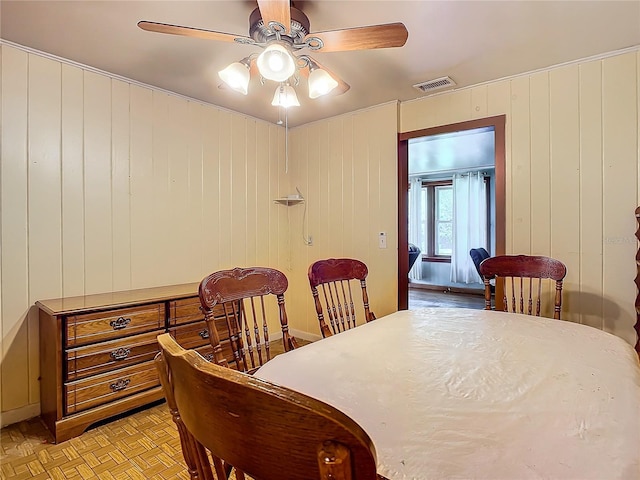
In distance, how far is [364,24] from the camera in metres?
1.96

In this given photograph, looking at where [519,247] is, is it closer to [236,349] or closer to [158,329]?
[236,349]

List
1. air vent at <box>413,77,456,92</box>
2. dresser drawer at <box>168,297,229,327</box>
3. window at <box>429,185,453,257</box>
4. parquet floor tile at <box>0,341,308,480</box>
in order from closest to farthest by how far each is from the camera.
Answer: parquet floor tile at <box>0,341,308,480</box> → dresser drawer at <box>168,297,229,327</box> → air vent at <box>413,77,456,92</box> → window at <box>429,185,453,257</box>

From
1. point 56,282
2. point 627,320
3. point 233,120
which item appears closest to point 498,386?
point 627,320

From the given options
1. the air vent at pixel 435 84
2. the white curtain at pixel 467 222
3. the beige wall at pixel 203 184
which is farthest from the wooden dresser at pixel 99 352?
the white curtain at pixel 467 222

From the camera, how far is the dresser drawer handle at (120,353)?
7.22ft

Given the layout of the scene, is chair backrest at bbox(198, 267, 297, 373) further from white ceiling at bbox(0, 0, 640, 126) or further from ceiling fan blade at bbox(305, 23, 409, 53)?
white ceiling at bbox(0, 0, 640, 126)

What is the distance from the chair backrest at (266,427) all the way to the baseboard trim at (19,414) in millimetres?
2530

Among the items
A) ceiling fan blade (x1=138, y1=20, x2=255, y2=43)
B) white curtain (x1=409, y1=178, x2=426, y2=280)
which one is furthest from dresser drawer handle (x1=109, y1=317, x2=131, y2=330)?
white curtain (x1=409, y1=178, x2=426, y2=280)

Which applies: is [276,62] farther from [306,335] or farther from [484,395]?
[306,335]

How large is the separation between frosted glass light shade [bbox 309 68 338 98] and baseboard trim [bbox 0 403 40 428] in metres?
2.65

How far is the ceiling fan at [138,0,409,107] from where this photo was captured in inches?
58.6

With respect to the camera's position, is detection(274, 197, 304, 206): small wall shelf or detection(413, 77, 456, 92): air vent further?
detection(274, 197, 304, 206): small wall shelf

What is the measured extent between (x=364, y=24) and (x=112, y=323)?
90.2 inches

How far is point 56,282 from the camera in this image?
239cm
